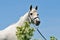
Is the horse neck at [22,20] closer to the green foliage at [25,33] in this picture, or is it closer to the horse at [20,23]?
the horse at [20,23]

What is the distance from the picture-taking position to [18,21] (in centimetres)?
2475

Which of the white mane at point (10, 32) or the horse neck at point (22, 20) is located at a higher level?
the horse neck at point (22, 20)

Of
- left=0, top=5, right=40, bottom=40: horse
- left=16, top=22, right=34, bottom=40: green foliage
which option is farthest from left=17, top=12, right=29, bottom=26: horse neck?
left=16, top=22, right=34, bottom=40: green foliage

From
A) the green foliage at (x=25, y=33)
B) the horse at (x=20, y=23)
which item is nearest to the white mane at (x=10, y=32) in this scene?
the horse at (x=20, y=23)

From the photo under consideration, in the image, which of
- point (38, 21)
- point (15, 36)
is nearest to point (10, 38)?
point (15, 36)

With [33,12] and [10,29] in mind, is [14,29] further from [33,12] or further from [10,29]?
[33,12]

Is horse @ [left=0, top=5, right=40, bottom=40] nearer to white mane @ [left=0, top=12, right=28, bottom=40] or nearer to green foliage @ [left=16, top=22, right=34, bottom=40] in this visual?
white mane @ [left=0, top=12, right=28, bottom=40]

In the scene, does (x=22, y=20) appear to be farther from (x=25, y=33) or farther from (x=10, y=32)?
(x=25, y=33)

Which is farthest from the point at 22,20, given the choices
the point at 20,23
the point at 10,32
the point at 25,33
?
the point at 25,33

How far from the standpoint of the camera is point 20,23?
80.2 ft

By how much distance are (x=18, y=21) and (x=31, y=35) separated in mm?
3323

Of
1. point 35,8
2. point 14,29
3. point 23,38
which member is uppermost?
point 35,8

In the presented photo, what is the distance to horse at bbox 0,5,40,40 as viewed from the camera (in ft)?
79.3

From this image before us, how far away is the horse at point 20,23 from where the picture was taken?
2416 centimetres
